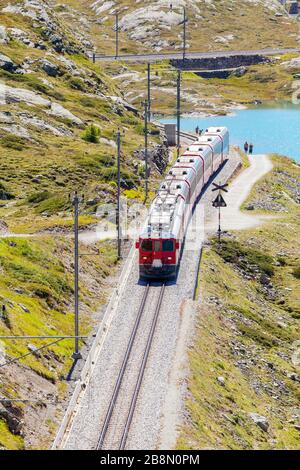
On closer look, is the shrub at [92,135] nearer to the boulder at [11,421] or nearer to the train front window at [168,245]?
the train front window at [168,245]

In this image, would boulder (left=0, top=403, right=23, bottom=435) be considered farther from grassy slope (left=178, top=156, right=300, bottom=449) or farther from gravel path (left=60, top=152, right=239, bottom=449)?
grassy slope (left=178, top=156, right=300, bottom=449)

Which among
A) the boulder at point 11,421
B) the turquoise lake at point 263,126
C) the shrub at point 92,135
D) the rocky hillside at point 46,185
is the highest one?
the boulder at point 11,421

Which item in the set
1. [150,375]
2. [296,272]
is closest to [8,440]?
[150,375]

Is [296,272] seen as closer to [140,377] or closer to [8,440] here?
[140,377]

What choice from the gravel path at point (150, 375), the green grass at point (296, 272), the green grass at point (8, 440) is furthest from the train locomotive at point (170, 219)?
the green grass at point (8, 440)

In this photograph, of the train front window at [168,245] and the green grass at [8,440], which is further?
the train front window at [168,245]

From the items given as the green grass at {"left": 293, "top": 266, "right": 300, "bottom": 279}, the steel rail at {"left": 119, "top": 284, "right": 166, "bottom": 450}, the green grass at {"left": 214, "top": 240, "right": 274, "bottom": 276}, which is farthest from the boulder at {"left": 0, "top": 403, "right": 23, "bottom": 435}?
the green grass at {"left": 293, "top": 266, "right": 300, "bottom": 279}

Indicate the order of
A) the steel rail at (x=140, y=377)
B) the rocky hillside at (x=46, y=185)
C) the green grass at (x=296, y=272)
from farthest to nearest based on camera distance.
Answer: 1. the green grass at (x=296, y=272)
2. the rocky hillside at (x=46, y=185)
3. the steel rail at (x=140, y=377)
